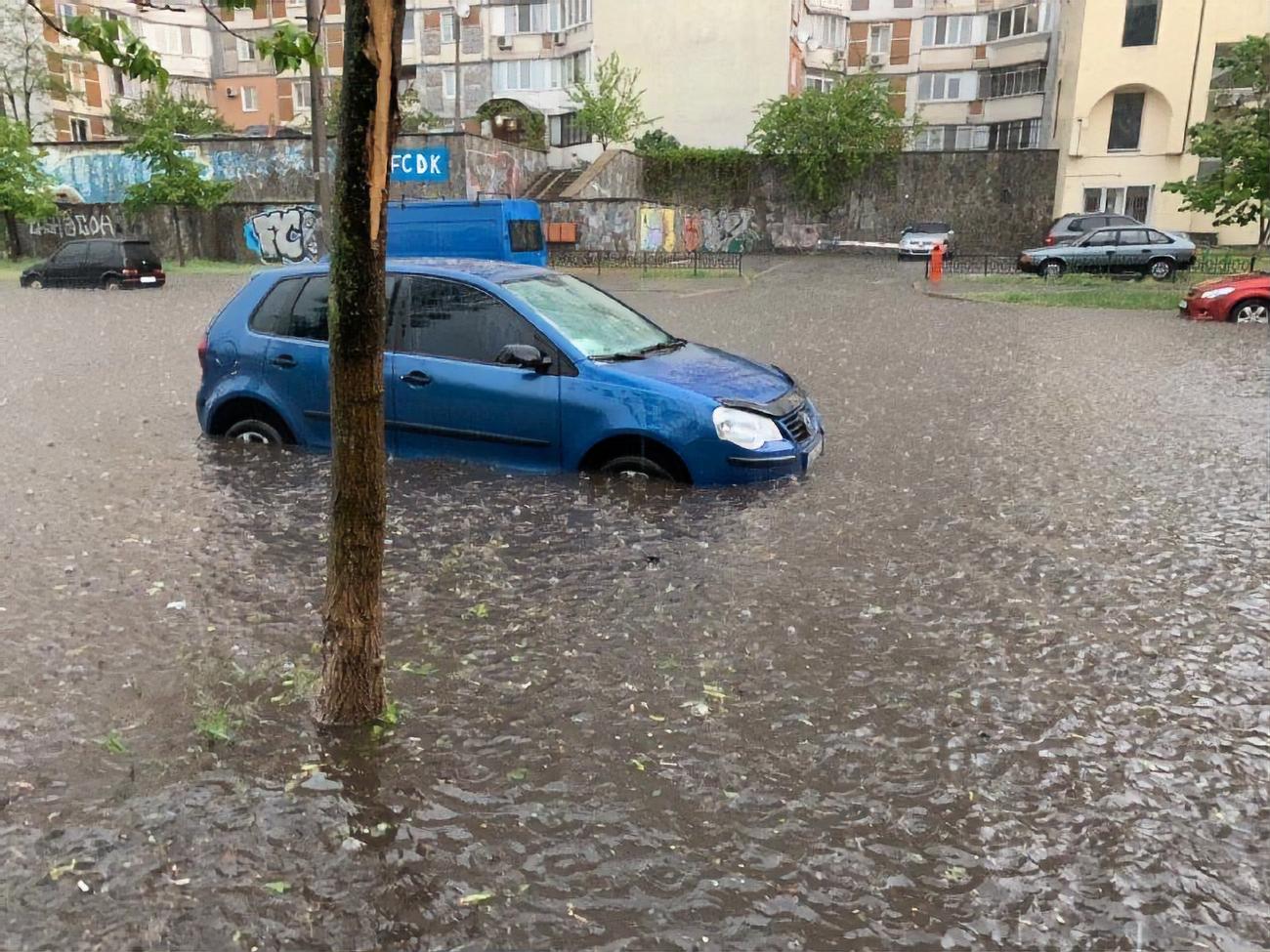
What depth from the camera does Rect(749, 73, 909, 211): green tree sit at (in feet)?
140

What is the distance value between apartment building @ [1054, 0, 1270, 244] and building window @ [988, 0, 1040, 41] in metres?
9.95

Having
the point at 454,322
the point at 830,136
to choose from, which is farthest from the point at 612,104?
the point at 454,322

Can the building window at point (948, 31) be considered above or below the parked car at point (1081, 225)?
above

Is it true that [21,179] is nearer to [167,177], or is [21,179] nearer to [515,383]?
[167,177]

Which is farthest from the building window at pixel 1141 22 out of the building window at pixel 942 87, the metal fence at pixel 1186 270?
the building window at pixel 942 87

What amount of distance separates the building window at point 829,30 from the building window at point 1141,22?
19.3m

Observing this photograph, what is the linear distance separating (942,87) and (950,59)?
1525mm

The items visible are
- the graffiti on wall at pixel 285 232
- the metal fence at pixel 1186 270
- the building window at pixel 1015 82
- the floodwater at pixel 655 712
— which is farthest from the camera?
the building window at pixel 1015 82

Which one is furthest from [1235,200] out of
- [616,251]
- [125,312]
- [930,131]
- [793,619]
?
[930,131]

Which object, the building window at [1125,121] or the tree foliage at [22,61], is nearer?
the building window at [1125,121]

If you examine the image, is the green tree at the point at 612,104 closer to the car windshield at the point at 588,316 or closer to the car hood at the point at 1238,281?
the car hood at the point at 1238,281

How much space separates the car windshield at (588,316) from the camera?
23.0ft

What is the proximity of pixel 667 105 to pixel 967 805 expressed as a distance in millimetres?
51752

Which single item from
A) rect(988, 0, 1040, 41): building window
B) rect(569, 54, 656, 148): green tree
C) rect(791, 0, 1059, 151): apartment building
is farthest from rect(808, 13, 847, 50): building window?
rect(569, 54, 656, 148): green tree
